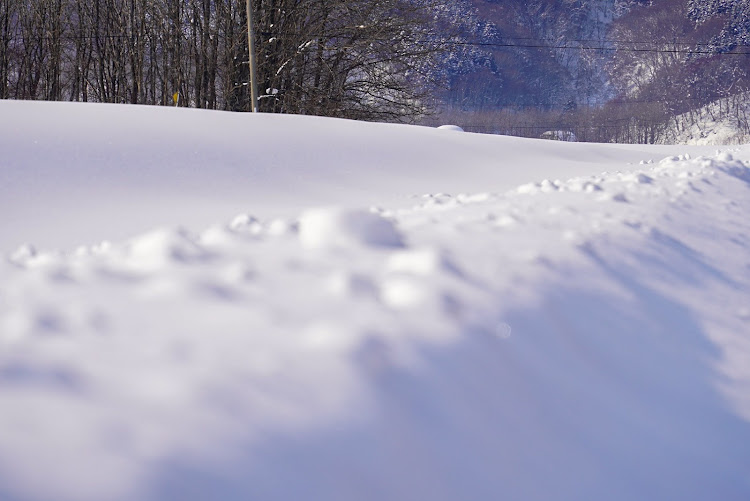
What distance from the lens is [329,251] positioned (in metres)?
1.49

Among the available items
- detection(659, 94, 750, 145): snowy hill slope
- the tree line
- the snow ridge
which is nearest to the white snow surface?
the snow ridge

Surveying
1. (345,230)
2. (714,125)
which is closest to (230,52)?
(345,230)

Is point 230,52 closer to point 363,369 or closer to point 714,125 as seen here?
point 363,369

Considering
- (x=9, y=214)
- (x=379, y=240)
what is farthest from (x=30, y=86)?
(x=379, y=240)

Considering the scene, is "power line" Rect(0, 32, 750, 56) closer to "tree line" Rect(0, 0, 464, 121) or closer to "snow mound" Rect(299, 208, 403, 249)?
"tree line" Rect(0, 0, 464, 121)

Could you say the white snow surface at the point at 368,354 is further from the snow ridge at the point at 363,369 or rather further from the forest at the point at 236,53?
the forest at the point at 236,53

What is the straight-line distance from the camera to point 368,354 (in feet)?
3.54

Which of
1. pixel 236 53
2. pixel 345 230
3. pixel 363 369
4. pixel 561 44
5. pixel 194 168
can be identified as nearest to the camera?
pixel 363 369

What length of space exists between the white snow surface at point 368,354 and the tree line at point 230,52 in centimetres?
1029

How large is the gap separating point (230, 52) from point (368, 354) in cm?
1299

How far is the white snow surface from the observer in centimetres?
87

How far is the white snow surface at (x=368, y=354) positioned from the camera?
2.84ft

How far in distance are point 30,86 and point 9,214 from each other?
13.6 metres

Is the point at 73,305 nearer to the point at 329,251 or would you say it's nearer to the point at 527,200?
the point at 329,251
